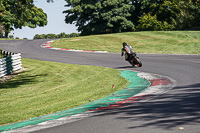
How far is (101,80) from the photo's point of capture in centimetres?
1352

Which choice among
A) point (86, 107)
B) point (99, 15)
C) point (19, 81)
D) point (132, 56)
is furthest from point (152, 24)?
point (86, 107)

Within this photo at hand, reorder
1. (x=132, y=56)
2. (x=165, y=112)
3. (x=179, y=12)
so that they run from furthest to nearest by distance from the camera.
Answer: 1. (x=179, y=12)
2. (x=132, y=56)
3. (x=165, y=112)

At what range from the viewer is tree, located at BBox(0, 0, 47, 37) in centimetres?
1628

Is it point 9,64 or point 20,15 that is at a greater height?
point 20,15

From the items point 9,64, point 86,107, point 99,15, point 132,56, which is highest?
point 99,15

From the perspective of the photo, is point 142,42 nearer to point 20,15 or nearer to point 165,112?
point 20,15

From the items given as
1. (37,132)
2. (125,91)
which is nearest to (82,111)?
(37,132)

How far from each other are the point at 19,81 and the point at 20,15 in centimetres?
437

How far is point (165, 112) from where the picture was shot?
6348mm

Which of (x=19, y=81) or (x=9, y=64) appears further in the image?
(x=9, y=64)

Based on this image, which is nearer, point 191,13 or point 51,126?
point 51,126

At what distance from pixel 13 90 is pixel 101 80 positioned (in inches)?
171

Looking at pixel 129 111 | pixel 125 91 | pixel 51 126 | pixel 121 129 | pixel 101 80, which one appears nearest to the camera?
pixel 121 129

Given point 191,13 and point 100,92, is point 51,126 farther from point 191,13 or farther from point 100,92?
point 191,13
